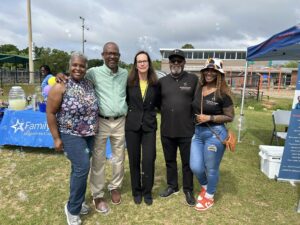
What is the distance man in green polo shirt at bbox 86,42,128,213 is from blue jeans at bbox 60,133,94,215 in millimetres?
310

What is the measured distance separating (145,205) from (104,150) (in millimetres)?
940

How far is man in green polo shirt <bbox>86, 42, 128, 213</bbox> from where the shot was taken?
302 cm

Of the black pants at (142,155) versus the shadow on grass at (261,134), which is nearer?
the black pants at (142,155)

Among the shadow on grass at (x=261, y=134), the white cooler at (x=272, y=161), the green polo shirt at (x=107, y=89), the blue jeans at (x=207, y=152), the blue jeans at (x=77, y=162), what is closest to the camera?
the blue jeans at (x=77, y=162)

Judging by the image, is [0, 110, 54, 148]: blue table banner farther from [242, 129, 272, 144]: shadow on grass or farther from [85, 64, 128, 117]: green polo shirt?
[242, 129, 272, 144]: shadow on grass

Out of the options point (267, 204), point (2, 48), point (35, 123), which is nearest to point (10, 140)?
point (35, 123)

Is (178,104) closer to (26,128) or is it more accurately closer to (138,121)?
(138,121)

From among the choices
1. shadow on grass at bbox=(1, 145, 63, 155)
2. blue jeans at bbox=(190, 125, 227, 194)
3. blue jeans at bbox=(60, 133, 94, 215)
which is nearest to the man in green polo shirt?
blue jeans at bbox=(60, 133, 94, 215)

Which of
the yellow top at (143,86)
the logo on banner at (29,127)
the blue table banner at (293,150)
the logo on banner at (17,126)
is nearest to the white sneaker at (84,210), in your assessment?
the yellow top at (143,86)

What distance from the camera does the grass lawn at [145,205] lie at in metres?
3.23

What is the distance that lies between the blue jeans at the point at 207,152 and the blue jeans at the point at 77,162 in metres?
1.27

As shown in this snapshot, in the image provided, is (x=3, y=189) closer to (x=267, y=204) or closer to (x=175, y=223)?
(x=175, y=223)

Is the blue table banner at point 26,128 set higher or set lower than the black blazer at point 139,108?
lower

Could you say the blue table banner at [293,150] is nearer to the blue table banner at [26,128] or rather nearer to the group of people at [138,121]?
the group of people at [138,121]
